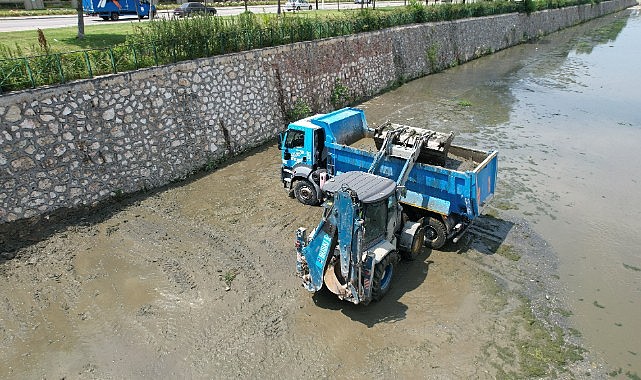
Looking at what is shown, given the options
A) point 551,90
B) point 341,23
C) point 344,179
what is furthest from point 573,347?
point 551,90

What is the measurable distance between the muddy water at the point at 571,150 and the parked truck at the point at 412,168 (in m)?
2.40

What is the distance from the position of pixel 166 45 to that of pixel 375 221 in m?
9.94

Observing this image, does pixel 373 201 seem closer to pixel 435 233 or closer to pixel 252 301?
pixel 435 233

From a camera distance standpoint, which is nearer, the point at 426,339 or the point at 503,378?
the point at 503,378

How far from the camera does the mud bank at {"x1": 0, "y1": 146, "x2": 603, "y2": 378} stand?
7.51m

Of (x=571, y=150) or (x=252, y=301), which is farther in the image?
(x=571, y=150)

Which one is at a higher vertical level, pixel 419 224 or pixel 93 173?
pixel 93 173

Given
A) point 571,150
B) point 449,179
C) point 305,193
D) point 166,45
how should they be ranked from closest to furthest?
point 449,179 < point 305,193 < point 166,45 < point 571,150

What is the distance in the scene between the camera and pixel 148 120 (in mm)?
13289

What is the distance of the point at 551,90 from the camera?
1025 inches

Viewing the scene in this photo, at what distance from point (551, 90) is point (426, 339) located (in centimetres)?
2334

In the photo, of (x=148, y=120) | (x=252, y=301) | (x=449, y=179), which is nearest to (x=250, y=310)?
(x=252, y=301)

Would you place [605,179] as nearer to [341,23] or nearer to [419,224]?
[419,224]

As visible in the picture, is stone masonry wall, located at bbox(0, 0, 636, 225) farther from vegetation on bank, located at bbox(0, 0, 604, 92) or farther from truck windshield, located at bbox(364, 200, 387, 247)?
truck windshield, located at bbox(364, 200, 387, 247)
